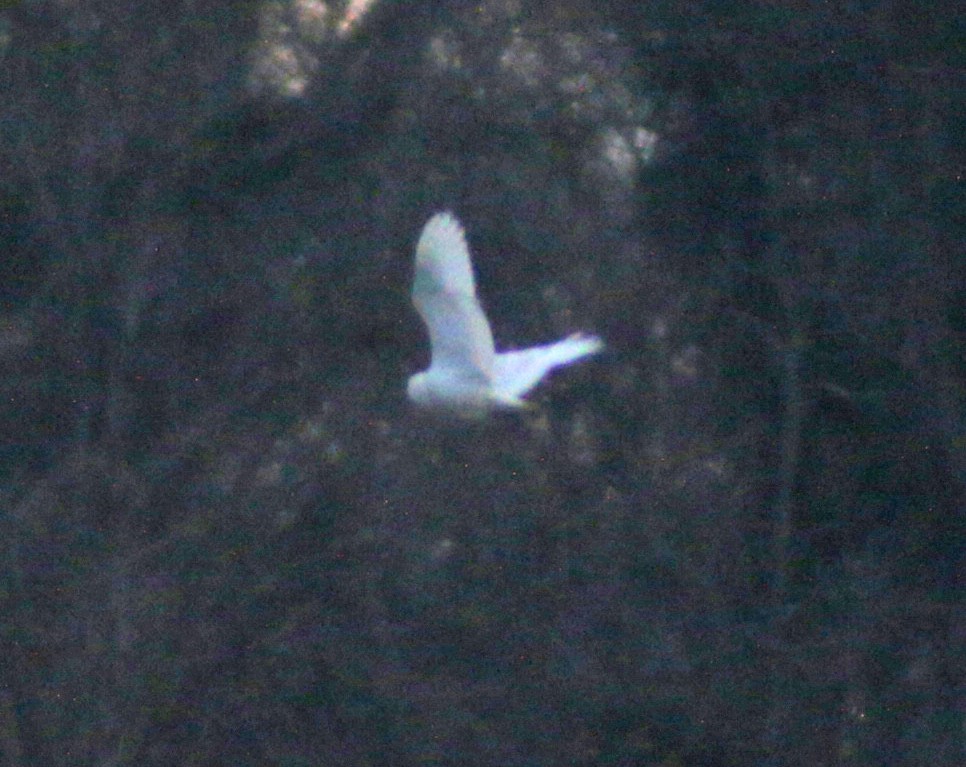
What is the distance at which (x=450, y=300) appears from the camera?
362cm

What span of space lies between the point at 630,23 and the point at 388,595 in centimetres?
283

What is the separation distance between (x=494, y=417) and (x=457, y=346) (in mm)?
2352

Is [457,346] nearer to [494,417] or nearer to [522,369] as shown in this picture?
[522,369]

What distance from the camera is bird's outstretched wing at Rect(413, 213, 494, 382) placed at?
3.58 m

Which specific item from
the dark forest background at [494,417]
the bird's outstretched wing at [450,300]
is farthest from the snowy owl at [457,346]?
the dark forest background at [494,417]

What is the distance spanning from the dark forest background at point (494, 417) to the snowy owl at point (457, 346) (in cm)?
205

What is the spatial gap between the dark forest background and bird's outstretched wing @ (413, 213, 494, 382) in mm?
2175

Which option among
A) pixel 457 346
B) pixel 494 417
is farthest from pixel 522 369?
pixel 494 417

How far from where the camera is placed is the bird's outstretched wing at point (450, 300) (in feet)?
11.8

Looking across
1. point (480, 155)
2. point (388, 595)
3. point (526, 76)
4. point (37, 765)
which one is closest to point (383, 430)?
point (388, 595)

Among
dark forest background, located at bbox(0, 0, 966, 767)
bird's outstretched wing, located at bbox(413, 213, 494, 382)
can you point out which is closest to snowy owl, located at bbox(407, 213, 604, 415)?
bird's outstretched wing, located at bbox(413, 213, 494, 382)

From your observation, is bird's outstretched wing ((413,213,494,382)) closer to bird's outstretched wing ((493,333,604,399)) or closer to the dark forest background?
bird's outstretched wing ((493,333,604,399))

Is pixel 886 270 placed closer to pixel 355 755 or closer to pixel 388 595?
pixel 388 595

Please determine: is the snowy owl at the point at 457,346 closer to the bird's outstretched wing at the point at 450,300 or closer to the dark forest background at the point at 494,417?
the bird's outstretched wing at the point at 450,300
